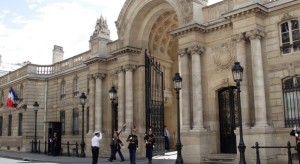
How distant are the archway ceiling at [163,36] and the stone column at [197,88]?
5.55 m

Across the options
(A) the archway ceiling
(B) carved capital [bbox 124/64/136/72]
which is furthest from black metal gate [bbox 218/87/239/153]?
(A) the archway ceiling

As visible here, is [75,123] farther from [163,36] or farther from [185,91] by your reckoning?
[185,91]

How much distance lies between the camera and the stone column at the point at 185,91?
19.6 meters

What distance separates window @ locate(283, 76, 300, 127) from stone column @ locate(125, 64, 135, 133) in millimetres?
10319

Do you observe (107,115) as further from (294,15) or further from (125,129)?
(294,15)

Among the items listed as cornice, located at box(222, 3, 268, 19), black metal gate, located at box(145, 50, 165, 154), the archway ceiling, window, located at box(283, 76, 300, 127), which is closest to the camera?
window, located at box(283, 76, 300, 127)

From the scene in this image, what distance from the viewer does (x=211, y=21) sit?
779 inches

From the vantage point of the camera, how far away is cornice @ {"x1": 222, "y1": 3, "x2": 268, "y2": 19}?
16.9 metres

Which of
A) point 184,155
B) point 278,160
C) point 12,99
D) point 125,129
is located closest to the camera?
point 278,160

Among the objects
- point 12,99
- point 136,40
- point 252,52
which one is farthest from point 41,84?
point 252,52

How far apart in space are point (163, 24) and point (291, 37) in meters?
10.6

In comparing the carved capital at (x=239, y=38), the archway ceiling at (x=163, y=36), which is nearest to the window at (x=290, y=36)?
the carved capital at (x=239, y=38)

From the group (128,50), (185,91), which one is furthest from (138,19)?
(185,91)

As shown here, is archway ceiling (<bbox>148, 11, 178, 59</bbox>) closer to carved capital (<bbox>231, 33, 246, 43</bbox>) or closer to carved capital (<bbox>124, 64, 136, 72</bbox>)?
carved capital (<bbox>124, 64, 136, 72</bbox>)
